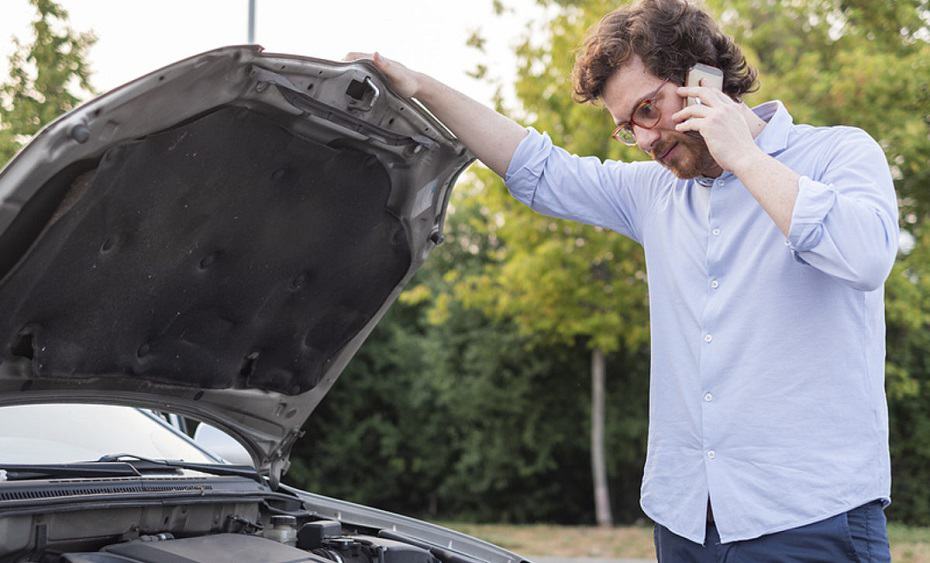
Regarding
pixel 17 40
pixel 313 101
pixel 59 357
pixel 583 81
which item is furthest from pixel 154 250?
pixel 17 40

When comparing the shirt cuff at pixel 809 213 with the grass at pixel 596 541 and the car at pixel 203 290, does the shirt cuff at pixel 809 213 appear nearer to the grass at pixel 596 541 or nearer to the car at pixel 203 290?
the car at pixel 203 290

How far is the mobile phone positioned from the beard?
12 centimetres

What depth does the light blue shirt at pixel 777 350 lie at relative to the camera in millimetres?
1980

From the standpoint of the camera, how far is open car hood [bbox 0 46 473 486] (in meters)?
2.09

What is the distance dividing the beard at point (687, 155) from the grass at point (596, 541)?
7695 millimetres

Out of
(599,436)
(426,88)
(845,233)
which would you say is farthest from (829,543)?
(599,436)

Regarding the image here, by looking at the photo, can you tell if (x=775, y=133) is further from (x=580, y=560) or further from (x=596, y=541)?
(x=596, y=541)

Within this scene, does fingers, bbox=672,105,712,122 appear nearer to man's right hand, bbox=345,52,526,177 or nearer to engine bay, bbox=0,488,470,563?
man's right hand, bbox=345,52,526,177

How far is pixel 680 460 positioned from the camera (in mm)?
2277

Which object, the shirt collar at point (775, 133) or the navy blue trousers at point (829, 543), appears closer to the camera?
the navy blue trousers at point (829, 543)

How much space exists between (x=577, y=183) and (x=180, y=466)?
159 centimetres

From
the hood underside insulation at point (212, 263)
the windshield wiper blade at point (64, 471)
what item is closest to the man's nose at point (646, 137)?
the hood underside insulation at point (212, 263)

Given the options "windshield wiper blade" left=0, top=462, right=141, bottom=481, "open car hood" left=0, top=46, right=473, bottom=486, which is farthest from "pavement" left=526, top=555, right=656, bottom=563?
"windshield wiper blade" left=0, top=462, right=141, bottom=481

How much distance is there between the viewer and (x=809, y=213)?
1.92m
